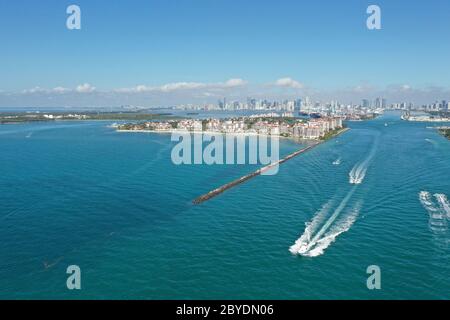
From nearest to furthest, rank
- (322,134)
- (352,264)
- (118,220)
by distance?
(352,264)
(118,220)
(322,134)

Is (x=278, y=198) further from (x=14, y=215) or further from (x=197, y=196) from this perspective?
(x=14, y=215)

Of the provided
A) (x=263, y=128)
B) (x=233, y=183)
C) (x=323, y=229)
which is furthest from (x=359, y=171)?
(x=263, y=128)

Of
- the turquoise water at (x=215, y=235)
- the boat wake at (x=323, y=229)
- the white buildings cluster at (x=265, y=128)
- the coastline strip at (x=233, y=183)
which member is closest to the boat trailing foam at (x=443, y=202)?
the turquoise water at (x=215, y=235)

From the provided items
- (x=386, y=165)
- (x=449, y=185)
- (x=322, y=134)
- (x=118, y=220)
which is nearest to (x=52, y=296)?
(x=118, y=220)

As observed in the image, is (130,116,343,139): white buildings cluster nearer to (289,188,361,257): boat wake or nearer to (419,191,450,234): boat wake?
(419,191,450,234): boat wake

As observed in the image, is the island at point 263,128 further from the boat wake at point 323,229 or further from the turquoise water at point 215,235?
the boat wake at point 323,229

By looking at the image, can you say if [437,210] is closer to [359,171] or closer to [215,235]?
[359,171]

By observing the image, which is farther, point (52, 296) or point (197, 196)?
point (197, 196)
